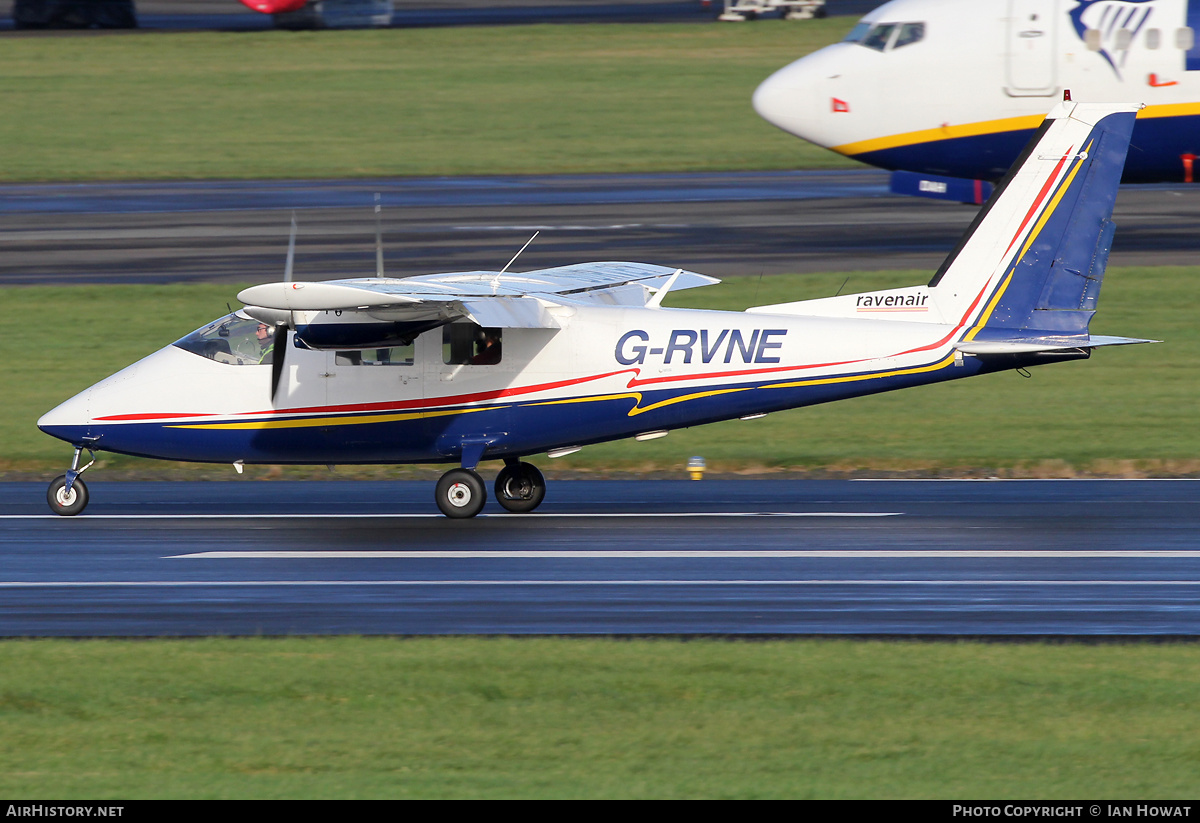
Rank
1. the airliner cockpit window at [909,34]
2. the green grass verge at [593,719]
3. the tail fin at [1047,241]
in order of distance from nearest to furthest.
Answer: the green grass verge at [593,719], the tail fin at [1047,241], the airliner cockpit window at [909,34]

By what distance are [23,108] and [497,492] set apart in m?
42.4

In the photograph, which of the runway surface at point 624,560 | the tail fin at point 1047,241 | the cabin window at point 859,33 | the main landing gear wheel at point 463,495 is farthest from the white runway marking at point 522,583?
the cabin window at point 859,33

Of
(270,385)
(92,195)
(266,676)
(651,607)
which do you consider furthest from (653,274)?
(92,195)

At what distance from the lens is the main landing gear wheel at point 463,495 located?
17625mm

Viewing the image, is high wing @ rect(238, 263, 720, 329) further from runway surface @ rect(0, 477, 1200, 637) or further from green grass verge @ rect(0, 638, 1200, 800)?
green grass verge @ rect(0, 638, 1200, 800)

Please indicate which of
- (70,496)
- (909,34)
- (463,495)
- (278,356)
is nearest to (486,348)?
(463,495)

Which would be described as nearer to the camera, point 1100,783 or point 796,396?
point 1100,783

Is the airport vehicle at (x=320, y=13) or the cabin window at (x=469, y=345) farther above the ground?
the airport vehicle at (x=320, y=13)

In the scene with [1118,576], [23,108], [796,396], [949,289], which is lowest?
[1118,576]

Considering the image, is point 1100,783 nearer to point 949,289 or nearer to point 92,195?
point 949,289

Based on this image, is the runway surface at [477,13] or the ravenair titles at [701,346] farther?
the runway surface at [477,13]

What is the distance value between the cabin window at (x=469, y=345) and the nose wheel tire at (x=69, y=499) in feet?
14.5

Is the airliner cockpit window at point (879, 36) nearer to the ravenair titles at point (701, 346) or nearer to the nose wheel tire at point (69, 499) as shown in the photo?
the ravenair titles at point (701, 346)

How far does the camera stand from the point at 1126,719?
10.7 m
